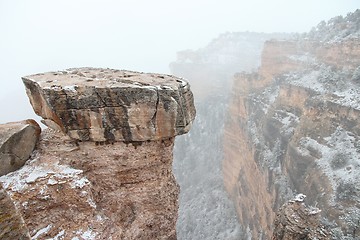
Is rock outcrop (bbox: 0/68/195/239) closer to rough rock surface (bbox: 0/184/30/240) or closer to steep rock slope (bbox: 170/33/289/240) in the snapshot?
rough rock surface (bbox: 0/184/30/240)

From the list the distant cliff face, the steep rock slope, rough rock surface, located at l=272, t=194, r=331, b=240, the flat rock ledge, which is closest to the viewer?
the flat rock ledge

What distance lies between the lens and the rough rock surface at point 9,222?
4599 millimetres

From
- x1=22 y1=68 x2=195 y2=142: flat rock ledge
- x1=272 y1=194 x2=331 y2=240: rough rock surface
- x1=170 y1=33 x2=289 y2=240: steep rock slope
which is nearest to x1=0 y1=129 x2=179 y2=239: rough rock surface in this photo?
Answer: x1=22 y1=68 x2=195 y2=142: flat rock ledge

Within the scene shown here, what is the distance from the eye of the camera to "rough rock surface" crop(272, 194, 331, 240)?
10.6 metres

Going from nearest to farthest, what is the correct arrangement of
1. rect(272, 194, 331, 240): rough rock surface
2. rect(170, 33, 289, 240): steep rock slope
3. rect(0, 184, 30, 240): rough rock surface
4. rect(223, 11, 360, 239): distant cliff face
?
1. rect(0, 184, 30, 240): rough rock surface
2. rect(272, 194, 331, 240): rough rock surface
3. rect(223, 11, 360, 239): distant cliff face
4. rect(170, 33, 289, 240): steep rock slope

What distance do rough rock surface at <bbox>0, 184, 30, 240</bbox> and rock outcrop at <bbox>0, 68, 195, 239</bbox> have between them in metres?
4.42

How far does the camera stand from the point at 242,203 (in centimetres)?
3095

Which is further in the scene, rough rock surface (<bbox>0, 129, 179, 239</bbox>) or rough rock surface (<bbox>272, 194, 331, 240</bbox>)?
rough rock surface (<bbox>272, 194, 331, 240</bbox>)

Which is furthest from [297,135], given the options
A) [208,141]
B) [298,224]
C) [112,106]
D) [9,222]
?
[208,141]

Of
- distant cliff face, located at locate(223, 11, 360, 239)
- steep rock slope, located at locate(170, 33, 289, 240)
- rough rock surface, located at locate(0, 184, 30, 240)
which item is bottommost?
steep rock slope, located at locate(170, 33, 289, 240)

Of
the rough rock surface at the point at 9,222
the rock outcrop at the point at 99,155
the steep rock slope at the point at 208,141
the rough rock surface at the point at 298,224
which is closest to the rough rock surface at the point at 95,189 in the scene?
the rock outcrop at the point at 99,155

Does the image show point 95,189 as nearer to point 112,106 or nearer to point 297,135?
point 112,106

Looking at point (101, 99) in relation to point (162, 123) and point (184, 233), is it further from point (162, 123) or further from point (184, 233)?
point (184, 233)

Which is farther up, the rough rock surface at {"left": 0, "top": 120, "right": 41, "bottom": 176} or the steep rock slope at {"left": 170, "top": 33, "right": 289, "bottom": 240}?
the rough rock surface at {"left": 0, "top": 120, "right": 41, "bottom": 176}
